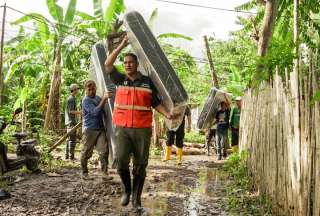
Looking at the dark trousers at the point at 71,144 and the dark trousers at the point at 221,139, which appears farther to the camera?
the dark trousers at the point at 221,139

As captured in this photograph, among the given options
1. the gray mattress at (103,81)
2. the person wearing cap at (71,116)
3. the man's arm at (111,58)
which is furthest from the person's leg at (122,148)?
the person wearing cap at (71,116)

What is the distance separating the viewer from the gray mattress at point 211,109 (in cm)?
1115

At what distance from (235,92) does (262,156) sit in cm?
978

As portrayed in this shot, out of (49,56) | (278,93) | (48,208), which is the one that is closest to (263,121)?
(278,93)

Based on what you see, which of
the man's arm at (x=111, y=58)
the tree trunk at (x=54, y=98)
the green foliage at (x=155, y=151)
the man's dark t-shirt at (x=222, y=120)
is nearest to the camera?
the man's arm at (x=111, y=58)

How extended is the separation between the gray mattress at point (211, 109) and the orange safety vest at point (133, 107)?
659 cm

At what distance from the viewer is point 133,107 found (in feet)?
15.0

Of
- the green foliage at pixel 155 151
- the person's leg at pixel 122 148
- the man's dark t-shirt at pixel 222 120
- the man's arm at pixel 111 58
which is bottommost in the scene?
the green foliage at pixel 155 151

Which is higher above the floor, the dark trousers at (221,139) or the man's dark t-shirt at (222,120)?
the man's dark t-shirt at (222,120)

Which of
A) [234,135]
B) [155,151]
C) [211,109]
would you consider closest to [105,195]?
[234,135]

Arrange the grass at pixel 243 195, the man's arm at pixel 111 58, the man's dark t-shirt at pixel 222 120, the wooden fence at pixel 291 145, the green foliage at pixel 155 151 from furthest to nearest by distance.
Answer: the green foliage at pixel 155 151 → the man's dark t-shirt at pixel 222 120 → the grass at pixel 243 195 → the man's arm at pixel 111 58 → the wooden fence at pixel 291 145

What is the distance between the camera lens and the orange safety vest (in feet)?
15.0

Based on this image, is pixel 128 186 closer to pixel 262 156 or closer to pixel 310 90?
pixel 262 156

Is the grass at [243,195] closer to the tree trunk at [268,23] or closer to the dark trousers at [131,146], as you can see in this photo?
the dark trousers at [131,146]
